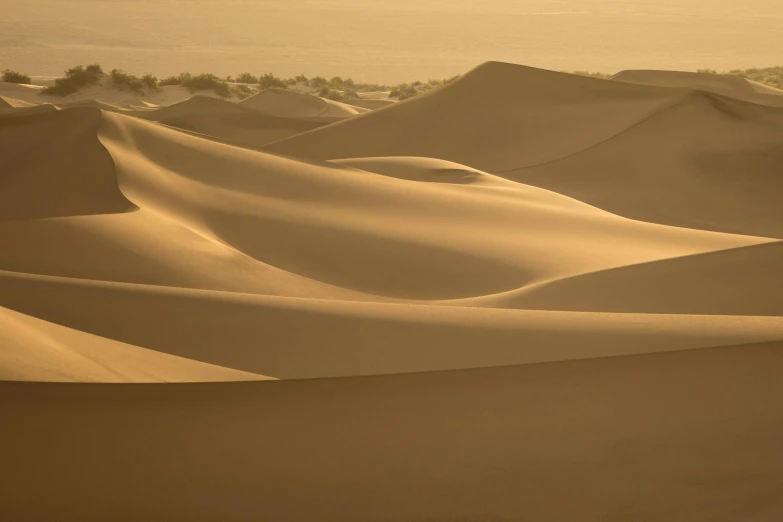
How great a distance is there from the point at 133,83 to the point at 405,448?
21301 millimetres

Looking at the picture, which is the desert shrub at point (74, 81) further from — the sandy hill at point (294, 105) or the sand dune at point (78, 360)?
the sand dune at point (78, 360)

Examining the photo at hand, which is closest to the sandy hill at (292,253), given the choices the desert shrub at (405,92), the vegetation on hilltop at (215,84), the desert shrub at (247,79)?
the vegetation on hilltop at (215,84)

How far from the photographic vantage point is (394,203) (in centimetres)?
703

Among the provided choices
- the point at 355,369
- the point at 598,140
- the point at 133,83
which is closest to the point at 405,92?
the point at 133,83

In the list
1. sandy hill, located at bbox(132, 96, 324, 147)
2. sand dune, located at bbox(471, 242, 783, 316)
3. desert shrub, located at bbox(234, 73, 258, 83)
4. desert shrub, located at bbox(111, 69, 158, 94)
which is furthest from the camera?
desert shrub, located at bbox(234, 73, 258, 83)

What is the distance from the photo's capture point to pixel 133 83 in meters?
22.6

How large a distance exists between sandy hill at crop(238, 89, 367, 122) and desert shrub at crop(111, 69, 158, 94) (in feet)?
12.9

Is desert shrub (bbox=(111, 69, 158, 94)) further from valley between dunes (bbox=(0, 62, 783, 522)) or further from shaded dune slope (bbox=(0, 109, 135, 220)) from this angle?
valley between dunes (bbox=(0, 62, 783, 522))

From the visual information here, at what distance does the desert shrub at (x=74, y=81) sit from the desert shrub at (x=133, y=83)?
376mm

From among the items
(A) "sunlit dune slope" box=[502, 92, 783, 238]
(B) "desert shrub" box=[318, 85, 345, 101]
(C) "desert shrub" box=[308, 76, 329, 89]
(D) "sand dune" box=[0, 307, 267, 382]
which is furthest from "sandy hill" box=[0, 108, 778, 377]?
(C) "desert shrub" box=[308, 76, 329, 89]

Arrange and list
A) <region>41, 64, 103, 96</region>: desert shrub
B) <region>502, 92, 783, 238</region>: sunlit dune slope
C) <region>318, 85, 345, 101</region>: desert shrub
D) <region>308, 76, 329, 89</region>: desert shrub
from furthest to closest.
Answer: <region>308, 76, 329, 89</region>: desert shrub < <region>318, 85, 345, 101</region>: desert shrub < <region>41, 64, 103, 96</region>: desert shrub < <region>502, 92, 783, 238</region>: sunlit dune slope

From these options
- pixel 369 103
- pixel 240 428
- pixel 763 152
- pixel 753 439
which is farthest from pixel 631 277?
pixel 369 103

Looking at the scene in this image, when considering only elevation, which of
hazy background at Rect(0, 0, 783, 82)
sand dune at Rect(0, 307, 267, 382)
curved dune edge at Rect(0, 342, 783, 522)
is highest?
hazy background at Rect(0, 0, 783, 82)

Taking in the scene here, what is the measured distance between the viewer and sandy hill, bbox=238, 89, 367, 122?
19391mm
